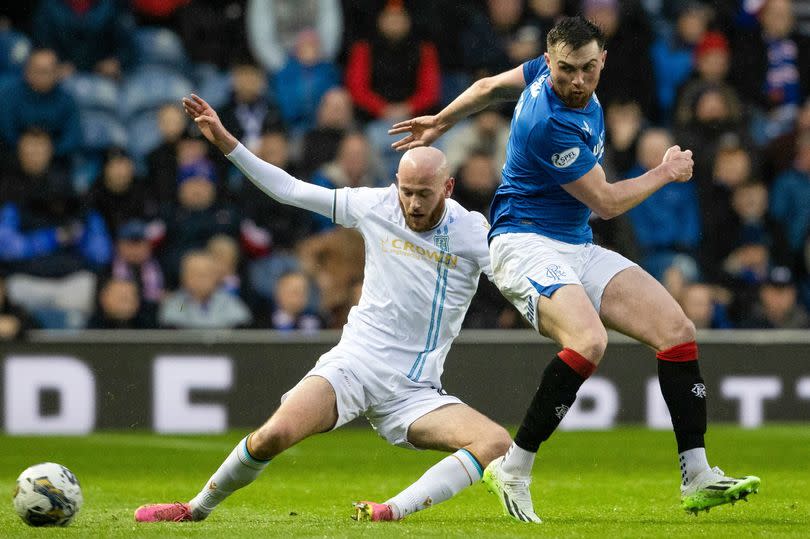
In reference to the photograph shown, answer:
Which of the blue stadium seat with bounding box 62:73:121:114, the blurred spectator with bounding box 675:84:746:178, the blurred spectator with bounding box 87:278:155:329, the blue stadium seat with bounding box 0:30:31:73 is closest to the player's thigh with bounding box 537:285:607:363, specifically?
the blurred spectator with bounding box 87:278:155:329

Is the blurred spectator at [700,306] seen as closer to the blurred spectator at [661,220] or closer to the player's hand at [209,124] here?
the blurred spectator at [661,220]

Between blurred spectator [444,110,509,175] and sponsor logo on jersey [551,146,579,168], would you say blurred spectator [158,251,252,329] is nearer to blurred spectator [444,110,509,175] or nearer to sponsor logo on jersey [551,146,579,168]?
blurred spectator [444,110,509,175]

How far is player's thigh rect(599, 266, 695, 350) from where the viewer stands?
673 cm

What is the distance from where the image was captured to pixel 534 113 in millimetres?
6715

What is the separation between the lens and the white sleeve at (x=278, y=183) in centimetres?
683

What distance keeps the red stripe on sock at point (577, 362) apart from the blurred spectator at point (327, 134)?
721cm

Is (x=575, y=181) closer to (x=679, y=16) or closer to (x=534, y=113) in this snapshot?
(x=534, y=113)

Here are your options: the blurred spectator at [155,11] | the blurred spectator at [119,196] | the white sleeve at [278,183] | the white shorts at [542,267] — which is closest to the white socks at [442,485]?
the white shorts at [542,267]

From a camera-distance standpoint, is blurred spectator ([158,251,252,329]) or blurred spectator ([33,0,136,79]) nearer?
blurred spectator ([158,251,252,329])

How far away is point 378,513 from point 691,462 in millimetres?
1411

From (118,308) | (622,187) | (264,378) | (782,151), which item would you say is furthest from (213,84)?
(622,187)

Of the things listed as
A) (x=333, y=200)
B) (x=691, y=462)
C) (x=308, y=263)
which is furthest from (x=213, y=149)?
(x=691, y=462)

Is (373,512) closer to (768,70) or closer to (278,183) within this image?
(278,183)

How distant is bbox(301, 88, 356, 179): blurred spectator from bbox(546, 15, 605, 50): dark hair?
6.99 meters
